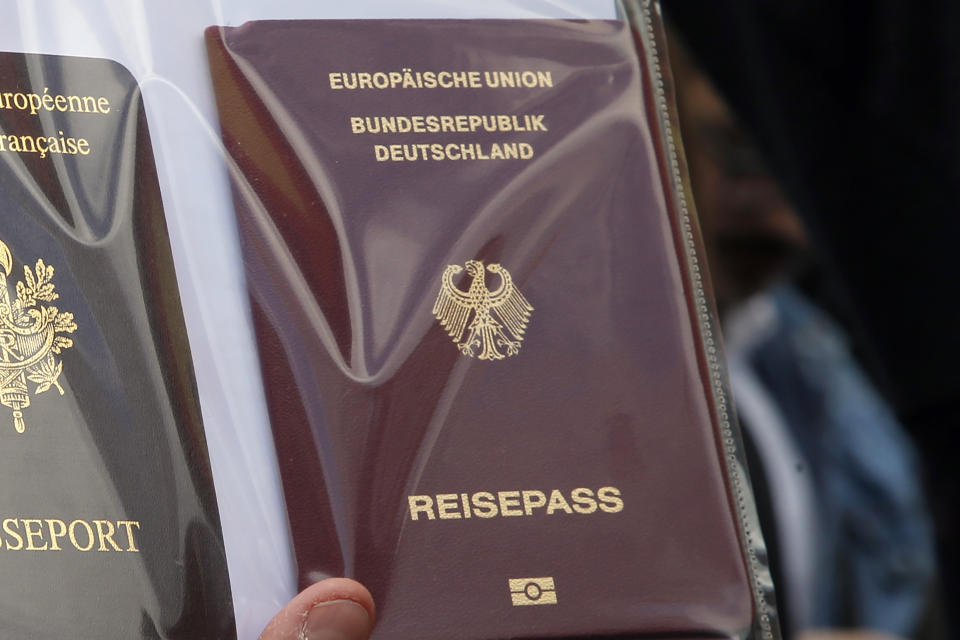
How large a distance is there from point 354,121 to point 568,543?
27 centimetres

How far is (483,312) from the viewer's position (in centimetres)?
69

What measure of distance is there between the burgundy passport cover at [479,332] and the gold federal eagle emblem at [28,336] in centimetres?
11

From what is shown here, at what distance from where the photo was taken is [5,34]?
64 centimetres

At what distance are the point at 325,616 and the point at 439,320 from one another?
18 centimetres

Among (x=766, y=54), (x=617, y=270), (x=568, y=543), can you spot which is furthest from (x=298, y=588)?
(x=766, y=54)

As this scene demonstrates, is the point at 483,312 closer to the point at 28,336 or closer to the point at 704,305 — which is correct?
the point at 704,305

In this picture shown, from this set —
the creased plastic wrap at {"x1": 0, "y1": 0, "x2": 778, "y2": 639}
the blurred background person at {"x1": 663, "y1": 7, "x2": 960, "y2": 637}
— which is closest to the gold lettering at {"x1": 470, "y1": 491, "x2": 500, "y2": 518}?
the creased plastic wrap at {"x1": 0, "y1": 0, "x2": 778, "y2": 639}

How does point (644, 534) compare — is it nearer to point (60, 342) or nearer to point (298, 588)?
point (298, 588)

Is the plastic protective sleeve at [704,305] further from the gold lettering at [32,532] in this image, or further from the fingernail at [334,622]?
the gold lettering at [32,532]

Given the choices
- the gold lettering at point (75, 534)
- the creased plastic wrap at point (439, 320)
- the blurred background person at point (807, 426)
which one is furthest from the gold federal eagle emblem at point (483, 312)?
the blurred background person at point (807, 426)

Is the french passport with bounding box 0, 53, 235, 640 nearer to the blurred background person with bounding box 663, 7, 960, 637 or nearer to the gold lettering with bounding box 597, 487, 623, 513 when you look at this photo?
the gold lettering with bounding box 597, 487, 623, 513

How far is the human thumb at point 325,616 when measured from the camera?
597 mm

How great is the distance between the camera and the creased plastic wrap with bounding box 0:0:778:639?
2.09 feet

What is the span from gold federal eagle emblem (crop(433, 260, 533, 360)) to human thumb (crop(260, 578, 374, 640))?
Result: 0.15 metres
